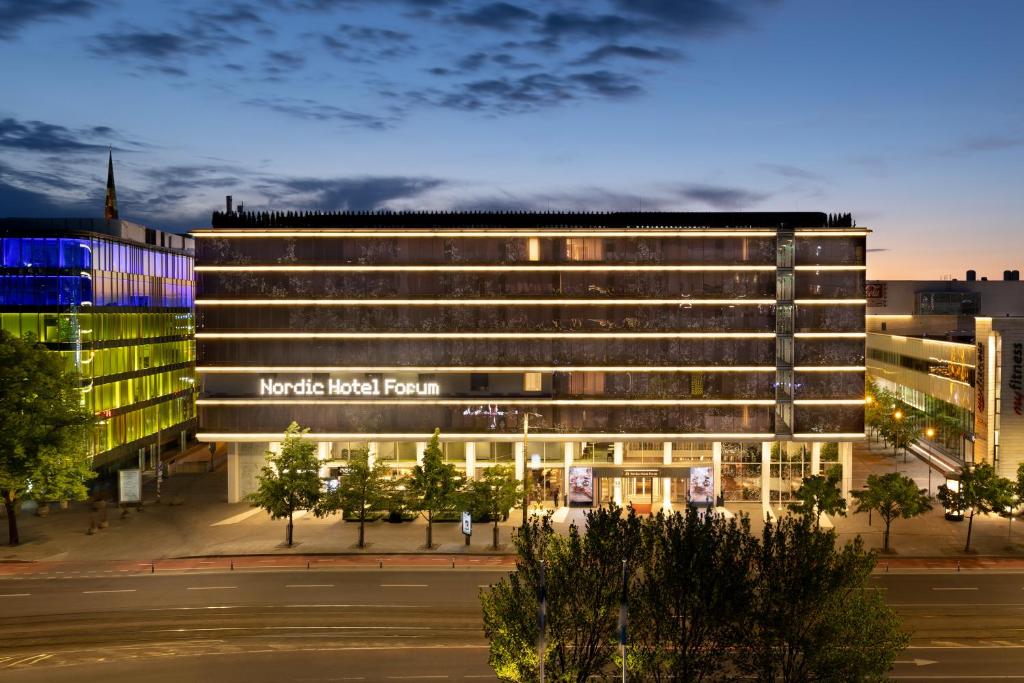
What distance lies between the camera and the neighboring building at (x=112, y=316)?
259 ft

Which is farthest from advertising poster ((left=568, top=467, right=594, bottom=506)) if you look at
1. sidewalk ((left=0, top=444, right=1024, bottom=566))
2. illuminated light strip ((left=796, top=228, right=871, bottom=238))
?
illuminated light strip ((left=796, top=228, right=871, bottom=238))

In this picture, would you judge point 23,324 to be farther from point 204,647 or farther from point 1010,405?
point 1010,405

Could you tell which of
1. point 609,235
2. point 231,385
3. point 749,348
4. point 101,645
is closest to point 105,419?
point 231,385

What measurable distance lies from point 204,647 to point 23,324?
51.7m

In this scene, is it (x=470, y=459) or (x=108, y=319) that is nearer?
(x=470, y=459)

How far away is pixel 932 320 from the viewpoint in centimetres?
13250

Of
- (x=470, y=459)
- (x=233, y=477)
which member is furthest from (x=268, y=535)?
(x=470, y=459)

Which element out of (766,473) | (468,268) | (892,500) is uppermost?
(468,268)

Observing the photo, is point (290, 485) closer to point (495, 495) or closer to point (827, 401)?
point (495, 495)

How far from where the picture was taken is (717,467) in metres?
72.4

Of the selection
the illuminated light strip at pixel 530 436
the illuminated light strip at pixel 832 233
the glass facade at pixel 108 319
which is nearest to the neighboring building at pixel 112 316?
the glass facade at pixel 108 319

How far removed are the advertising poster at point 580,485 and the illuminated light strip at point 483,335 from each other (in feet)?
39.2

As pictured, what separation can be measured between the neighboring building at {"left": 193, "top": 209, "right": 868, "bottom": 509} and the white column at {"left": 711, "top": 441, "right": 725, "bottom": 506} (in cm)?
13

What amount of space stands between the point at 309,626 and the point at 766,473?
145ft
